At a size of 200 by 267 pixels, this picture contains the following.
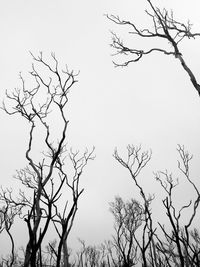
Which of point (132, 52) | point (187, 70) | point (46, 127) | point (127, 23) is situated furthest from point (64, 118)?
point (187, 70)

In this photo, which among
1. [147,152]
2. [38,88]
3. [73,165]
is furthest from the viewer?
[147,152]

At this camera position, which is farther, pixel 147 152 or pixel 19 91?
pixel 147 152

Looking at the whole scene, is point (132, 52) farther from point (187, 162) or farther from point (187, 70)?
point (187, 162)

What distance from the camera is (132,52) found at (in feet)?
20.5

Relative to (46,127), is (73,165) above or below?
above

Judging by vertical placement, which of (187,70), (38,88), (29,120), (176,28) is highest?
(38,88)

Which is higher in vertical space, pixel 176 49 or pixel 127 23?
pixel 127 23

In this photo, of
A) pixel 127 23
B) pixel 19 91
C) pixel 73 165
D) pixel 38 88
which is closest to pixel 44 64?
pixel 38 88

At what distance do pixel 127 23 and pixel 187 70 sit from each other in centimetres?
236

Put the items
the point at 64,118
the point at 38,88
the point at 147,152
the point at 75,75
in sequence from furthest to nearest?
1. the point at 147,152
2. the point at 38,88
3. the point at 75,75
4. the point at 64,118

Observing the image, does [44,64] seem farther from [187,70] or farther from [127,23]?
[187,70]

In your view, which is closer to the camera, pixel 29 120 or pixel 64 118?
pixel 64 118

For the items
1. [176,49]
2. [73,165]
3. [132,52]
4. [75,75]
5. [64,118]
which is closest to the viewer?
[176,49]

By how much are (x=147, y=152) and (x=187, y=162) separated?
483cm
